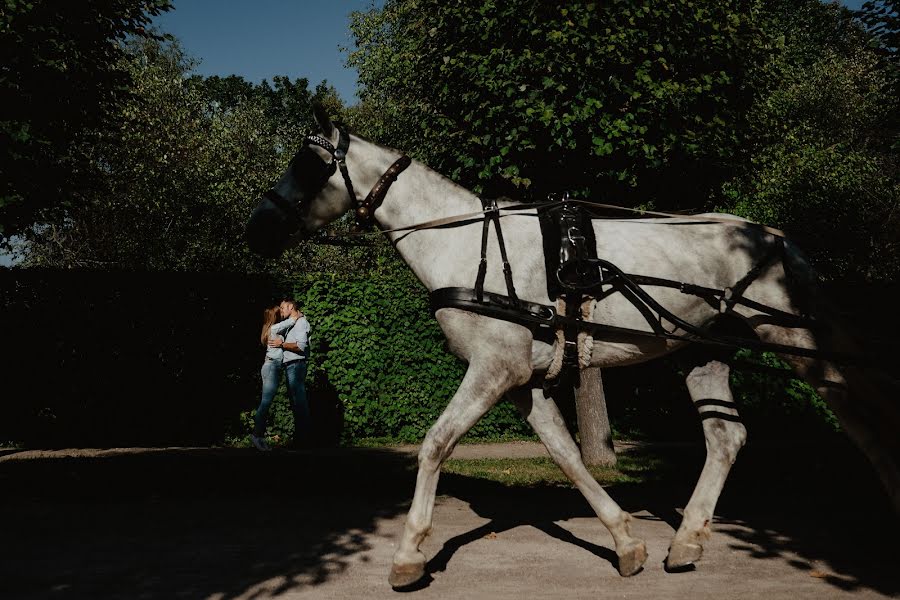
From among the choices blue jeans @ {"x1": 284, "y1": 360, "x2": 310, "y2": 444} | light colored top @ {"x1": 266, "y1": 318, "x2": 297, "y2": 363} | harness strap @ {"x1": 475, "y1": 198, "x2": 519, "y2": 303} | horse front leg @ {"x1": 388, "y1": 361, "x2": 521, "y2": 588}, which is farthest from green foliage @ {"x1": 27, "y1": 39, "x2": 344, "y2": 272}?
horse front leg @ {"x1": 388, "y1": 361, "x2": 521, "y2": 588}

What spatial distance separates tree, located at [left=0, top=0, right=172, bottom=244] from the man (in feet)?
12.6

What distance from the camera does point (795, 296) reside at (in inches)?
200

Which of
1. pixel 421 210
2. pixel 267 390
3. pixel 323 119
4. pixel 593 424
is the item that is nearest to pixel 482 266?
pixel 421 210

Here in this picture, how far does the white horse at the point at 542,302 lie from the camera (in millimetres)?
4801

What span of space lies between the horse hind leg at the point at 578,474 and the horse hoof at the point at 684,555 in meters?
0.19

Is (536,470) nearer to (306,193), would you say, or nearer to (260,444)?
(260,444)

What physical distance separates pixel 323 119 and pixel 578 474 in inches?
121

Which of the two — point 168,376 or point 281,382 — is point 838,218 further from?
point 168,376

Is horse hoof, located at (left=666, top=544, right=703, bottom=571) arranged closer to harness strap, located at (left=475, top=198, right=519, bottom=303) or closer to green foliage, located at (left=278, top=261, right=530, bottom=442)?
harness strap, located at (left=475, top=198, right=519, bottom=303)

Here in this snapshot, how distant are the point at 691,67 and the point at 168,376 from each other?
32.4ft

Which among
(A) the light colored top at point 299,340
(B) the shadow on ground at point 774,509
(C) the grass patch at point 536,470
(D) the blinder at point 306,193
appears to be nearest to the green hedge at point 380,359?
(A) the light colored top at point 299,340

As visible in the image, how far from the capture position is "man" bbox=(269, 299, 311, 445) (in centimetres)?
1197

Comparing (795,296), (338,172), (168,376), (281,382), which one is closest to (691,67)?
(795,296)

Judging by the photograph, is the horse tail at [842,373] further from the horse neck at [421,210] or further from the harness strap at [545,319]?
the horse neck at [421,210]
